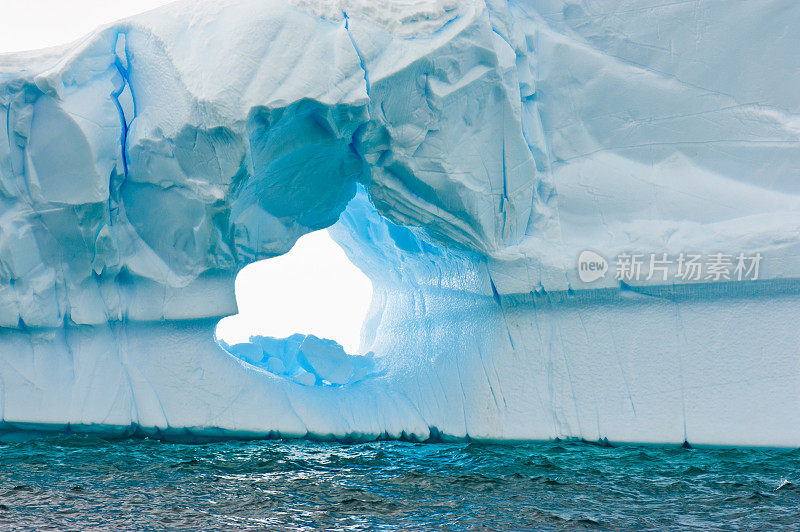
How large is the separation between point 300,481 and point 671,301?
298cm

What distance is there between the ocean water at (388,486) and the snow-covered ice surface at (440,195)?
1.17ft

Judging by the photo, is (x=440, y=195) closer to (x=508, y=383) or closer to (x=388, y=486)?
(x=508, y=383)

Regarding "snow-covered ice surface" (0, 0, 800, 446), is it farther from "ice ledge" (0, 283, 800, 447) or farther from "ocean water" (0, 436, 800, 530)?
"ocean water" (0, 436, 800, 530)

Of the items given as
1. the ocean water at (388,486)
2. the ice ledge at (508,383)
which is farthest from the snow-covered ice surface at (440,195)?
the ocean water at (388,486)

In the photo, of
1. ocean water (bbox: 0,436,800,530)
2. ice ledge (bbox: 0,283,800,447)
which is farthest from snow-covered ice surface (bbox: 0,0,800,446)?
ocean water (bbox: 0,436,800,530)

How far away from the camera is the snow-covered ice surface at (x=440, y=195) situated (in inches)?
207

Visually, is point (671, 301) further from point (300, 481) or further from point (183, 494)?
point (183, 494)

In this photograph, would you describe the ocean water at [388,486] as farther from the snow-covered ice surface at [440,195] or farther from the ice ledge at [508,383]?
the snow-covered ice surface at [440,195]

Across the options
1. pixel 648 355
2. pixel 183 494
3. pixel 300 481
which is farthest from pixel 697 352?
pixel 183 494

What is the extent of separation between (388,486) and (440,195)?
2.26 m

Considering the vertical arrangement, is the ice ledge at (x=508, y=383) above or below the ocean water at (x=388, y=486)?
above

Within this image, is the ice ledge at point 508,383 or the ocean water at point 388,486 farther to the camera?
the ice ledge at point 508,383

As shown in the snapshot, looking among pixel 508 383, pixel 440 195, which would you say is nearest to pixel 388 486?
pixel 508 383

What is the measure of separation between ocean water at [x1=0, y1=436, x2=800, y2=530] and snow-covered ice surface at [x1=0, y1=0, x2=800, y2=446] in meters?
0.36
